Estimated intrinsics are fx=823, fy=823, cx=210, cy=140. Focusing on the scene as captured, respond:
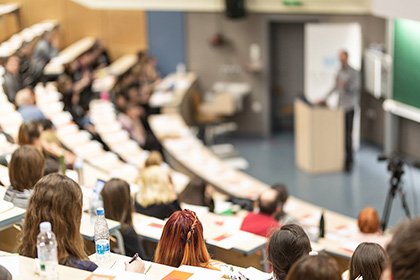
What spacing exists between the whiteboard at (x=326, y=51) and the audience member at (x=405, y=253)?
9.04 meters

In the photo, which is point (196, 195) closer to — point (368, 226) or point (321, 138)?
point (368, 226)

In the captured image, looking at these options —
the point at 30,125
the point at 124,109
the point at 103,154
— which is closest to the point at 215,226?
the point at 30,125

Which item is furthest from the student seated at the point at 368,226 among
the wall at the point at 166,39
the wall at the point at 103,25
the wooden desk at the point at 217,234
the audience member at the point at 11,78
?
the wall at the point at 103,25

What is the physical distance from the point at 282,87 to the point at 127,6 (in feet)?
9.34

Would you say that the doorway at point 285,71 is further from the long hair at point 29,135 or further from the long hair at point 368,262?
→ the long hair at point 368,262

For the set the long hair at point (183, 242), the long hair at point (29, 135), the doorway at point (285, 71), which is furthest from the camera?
the doorway at point (285, 71)

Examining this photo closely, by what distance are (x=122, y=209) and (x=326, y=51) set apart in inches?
278

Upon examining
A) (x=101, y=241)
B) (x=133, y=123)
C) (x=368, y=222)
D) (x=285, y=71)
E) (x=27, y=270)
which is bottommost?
(x=285, y=71)

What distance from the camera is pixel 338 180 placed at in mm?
10805

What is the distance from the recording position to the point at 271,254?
3.81 meters

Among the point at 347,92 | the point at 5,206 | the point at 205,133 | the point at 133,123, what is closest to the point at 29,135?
the point at 5,206

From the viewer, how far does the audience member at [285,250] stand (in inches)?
148

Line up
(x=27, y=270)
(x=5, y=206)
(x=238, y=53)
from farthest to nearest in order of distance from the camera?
1. (x=238, y=53)
2. (x=5, y=206)
3. (x=27, y=270)

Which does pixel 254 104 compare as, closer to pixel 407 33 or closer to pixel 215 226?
pixel 407 33
